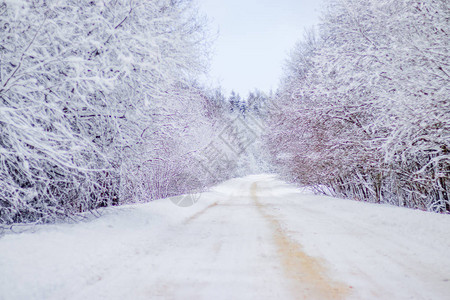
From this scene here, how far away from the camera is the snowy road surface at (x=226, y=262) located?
3.41 m

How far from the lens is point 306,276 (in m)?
3.91

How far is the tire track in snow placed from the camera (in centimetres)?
335

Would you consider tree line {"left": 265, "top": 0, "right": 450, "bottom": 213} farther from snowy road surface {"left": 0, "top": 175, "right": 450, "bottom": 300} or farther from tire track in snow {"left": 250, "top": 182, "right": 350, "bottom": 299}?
tire track in snow {"left": 250, "top": 182, "right": 350, "bottom": 299}

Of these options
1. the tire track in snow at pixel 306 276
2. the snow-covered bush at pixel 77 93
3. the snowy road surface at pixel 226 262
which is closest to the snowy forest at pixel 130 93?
the snow-covered bush at pixel 77 93

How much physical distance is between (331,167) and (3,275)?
13.3 m

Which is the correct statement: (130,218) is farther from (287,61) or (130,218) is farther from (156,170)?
(287,61)

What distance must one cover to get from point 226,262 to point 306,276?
1.24 m

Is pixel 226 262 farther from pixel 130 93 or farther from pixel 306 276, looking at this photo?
pixel 130 93

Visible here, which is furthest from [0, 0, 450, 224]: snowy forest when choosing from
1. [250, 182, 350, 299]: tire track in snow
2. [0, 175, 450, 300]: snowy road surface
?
[250, 182, 350, 299]: tire track in snow

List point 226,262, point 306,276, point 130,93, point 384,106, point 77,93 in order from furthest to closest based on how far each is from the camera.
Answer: point 384,106, point 130,93, point 77,93, point 226,262, point 306,276

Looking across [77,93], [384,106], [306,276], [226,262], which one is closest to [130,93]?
[77,93]

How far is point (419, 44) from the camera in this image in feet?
23.4

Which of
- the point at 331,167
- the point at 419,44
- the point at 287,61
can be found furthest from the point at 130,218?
the point at 287,61

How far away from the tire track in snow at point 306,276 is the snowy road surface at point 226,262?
1 cm
